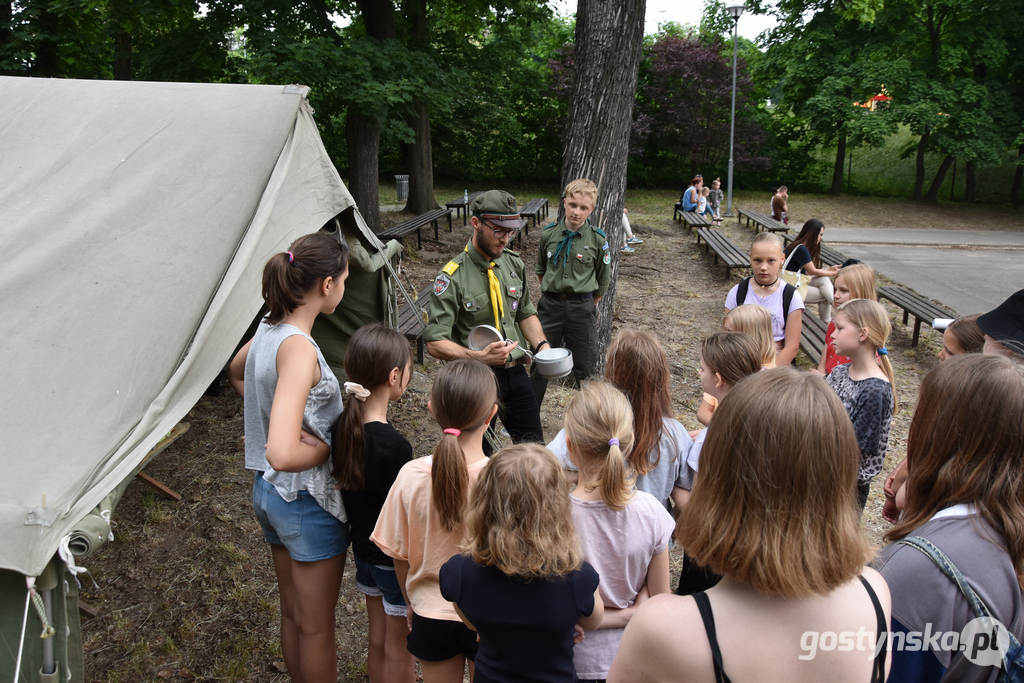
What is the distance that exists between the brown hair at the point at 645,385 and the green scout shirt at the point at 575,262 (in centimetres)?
236

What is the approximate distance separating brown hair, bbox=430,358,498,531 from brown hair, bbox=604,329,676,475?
0.54 metres

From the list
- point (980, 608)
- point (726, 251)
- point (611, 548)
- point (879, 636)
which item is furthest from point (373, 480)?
point (726, 251)

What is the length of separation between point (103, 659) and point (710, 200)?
17.3 m

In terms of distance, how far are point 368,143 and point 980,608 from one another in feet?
34.0

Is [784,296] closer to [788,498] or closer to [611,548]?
[611,548]

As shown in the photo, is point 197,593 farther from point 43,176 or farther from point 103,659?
point 43,176

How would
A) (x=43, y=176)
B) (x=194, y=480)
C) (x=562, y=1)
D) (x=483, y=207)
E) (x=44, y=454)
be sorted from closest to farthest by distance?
(x=44, y=454)
(x=43, y=176)
(x=483, y=207)
(x=194, y=480)
(x=562, y=1)

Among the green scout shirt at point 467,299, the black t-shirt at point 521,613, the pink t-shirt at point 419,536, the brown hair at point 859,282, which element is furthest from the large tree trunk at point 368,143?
the black t-shirt at point 521,613

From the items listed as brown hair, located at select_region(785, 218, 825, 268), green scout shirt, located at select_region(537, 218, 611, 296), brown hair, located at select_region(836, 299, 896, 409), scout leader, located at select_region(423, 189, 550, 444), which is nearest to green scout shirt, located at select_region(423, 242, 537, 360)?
scout leader, located at select_region(423, 189, 550, 444)

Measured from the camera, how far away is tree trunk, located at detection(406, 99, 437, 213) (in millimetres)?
13750

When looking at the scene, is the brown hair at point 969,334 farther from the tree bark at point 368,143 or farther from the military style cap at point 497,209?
the tree bark at point 368,143

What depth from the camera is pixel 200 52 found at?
8953 millimetres

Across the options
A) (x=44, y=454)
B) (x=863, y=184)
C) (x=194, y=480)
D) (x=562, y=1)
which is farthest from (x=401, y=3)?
(x=863, y=184)

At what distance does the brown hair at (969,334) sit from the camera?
2779 mm
